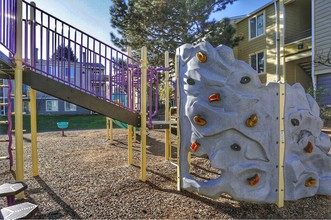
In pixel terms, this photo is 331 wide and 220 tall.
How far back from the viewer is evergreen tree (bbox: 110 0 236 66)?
45.8 feet

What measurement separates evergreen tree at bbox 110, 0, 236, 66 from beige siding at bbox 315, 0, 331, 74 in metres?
4.42

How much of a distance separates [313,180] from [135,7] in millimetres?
14351

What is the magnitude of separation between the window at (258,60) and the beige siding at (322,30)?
402 cm

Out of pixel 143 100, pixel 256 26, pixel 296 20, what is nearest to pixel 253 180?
pixel 143 100

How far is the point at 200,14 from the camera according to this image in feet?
46.4

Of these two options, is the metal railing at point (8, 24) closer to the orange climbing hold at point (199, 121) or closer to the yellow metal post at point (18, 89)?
the yellow metal post at point (18, 89)

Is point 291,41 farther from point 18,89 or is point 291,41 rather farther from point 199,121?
point 18,89

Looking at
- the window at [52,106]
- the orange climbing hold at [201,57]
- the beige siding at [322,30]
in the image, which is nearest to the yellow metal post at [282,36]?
the beige siding at [322,30]

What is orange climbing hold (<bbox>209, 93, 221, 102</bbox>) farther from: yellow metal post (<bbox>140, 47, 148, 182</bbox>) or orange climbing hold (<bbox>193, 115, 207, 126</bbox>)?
yellow metal post (<bbox>140, 47, 148, 182</bbox>)

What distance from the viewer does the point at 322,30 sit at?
37.4ft

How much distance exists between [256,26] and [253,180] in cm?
1530

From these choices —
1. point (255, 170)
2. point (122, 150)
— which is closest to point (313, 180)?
point (255, 170)

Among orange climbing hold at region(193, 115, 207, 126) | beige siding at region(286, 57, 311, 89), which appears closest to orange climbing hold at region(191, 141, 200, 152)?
orange climbing hold at region(193, 115, 207, 126)

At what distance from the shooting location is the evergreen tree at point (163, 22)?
45.8 feet
